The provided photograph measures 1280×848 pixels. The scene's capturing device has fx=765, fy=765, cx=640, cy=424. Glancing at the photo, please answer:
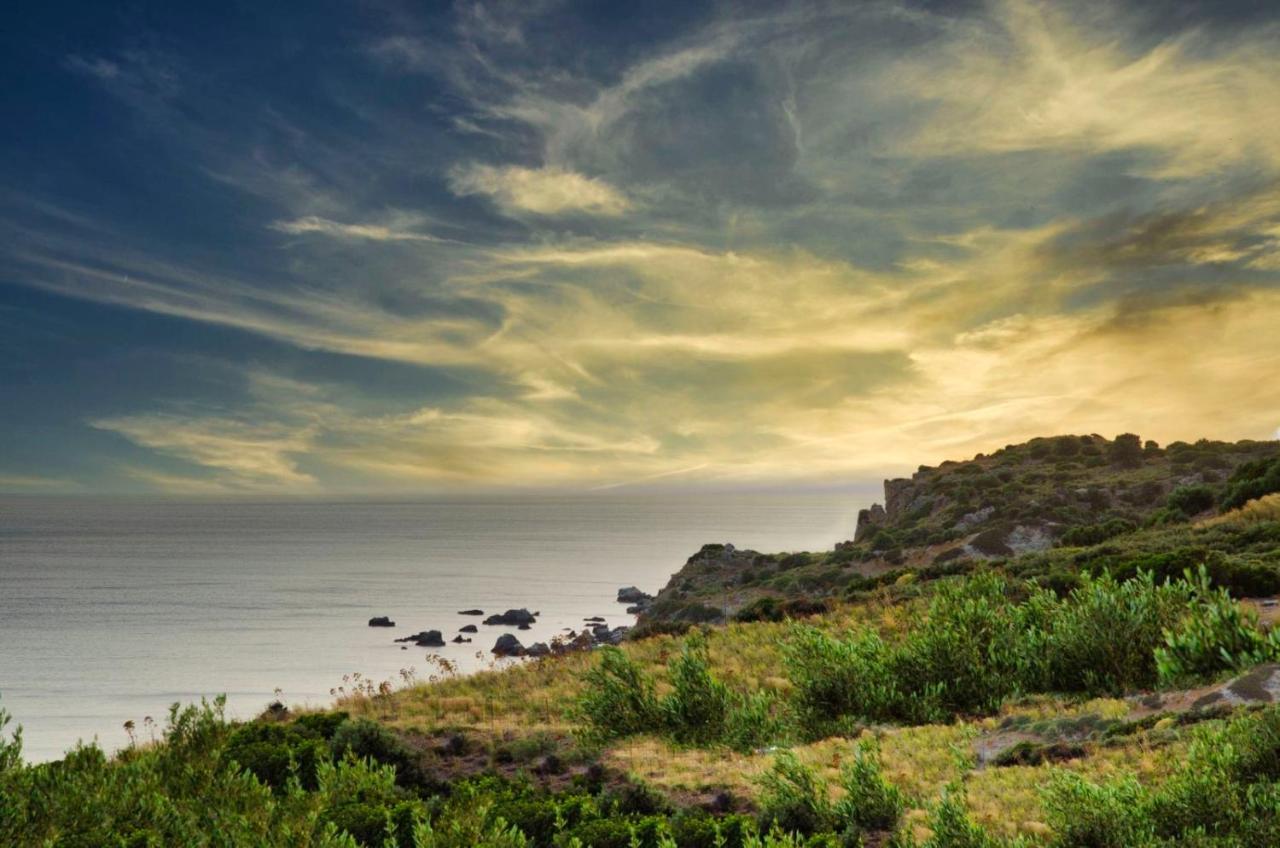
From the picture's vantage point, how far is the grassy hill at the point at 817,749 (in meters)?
8.28

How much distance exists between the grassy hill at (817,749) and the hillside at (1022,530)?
12.6 feet

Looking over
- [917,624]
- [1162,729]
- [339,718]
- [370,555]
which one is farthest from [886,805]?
[370,555]

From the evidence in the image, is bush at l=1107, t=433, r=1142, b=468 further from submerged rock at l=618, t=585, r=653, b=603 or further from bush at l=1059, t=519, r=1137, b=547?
submerged rock at l=618, t=585, r=653, b=603

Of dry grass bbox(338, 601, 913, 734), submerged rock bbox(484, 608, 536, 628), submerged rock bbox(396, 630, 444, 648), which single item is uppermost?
submerged rock bbox(484, 608, 536, 628)

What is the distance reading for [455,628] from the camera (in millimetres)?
75312

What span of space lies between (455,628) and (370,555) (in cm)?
7908

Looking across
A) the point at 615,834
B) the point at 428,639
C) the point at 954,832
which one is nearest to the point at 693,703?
the point at 615,834

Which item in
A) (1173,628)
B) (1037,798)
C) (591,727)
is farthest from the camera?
(591,727)

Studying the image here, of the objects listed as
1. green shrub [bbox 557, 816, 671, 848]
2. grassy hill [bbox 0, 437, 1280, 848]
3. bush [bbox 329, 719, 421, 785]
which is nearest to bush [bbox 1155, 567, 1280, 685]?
grassy hill [bbox 0, 437, 1280, 848]

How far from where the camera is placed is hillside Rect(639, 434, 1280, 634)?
3248 cm

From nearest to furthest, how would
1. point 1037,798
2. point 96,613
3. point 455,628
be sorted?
point 1037,798
point 455,628
point 96,613

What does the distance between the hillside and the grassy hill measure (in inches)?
151

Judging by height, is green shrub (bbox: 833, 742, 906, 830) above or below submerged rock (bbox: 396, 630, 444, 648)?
below

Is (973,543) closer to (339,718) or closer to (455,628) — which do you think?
(455,628)
